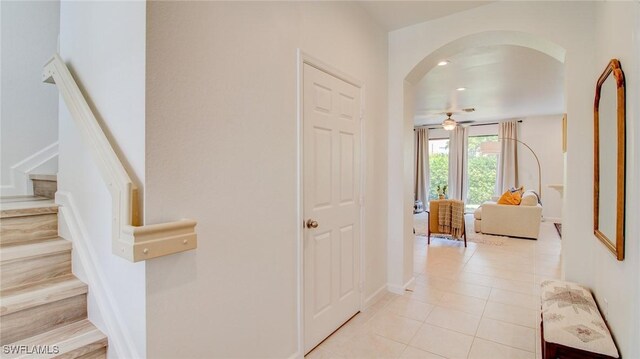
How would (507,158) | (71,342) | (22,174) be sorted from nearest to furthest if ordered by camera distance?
(71,342) < (22,174) < (507,158)

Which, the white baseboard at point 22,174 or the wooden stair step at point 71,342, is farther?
the white baseboard at point 22,174

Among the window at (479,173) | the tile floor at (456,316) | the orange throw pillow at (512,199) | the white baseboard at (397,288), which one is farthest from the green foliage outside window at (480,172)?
the white baseboard at (397,288)

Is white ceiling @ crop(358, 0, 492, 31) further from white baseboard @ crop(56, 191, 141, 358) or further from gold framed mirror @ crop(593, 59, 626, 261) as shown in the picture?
white baseboard @ crop(56, 191, 141, 358)

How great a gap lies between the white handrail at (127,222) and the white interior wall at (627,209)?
1.90 meters

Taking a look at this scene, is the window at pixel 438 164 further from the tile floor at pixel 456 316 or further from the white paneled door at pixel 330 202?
the white paneled door at pixel 330 202

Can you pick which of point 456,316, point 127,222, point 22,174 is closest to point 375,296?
point 456,316

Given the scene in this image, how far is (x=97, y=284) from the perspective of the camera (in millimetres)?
1480

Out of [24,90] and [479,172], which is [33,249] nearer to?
[24,90]

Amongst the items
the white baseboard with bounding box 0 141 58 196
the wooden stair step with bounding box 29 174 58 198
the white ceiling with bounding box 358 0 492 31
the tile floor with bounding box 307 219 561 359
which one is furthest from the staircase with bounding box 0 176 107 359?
the white ceiling with bounding box 358 0 492 31

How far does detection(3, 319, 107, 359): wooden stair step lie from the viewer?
1.29m

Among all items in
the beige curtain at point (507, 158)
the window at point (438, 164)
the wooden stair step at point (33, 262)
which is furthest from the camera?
the window at point (438, 164)

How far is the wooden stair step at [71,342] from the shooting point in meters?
1.29

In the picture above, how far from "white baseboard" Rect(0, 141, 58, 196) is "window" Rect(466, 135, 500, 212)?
944 centimetres

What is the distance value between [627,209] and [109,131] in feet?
8.00
